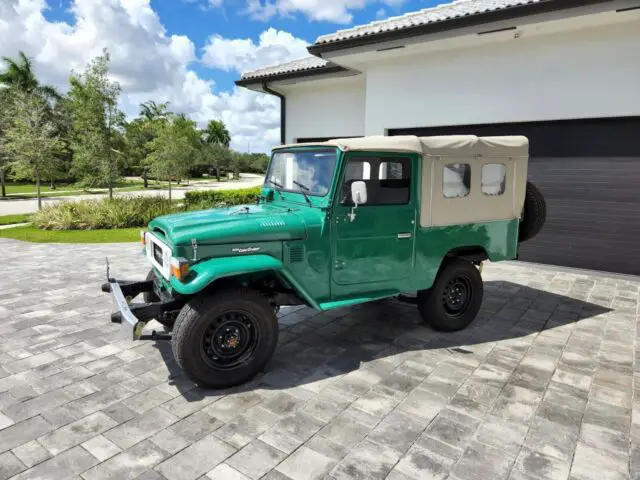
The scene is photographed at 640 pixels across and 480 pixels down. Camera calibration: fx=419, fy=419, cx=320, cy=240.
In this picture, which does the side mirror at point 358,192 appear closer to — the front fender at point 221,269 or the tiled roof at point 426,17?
the front fender at point 221,269

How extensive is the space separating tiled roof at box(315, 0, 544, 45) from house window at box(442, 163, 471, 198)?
3927 millimetres

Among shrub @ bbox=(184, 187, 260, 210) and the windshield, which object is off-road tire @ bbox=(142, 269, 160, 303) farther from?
shrub @ bbox=(184, 187, 260, 210)

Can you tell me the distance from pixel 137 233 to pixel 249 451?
1085 cm

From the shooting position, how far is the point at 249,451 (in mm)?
2908

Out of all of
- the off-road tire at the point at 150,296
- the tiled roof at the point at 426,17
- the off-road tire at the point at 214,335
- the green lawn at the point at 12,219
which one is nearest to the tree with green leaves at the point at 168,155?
the green lawn at the point at 12,219

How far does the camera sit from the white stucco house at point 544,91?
729 centimetres

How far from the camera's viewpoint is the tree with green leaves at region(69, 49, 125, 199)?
47.0 ft

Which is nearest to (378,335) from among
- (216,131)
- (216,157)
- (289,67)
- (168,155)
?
(289,67)

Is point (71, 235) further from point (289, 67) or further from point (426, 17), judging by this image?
point (426, 17)

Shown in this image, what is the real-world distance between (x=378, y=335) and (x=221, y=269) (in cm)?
233

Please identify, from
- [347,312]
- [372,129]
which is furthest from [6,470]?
[372,129]

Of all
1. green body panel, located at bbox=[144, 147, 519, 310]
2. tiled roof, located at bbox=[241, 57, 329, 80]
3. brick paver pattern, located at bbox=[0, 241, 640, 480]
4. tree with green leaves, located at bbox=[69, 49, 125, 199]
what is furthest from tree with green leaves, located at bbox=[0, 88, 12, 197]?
green body panel, located at bbox=[144, 147, 519, 310]

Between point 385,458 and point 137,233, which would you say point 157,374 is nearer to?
point 385,458

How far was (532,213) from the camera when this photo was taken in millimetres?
5613
